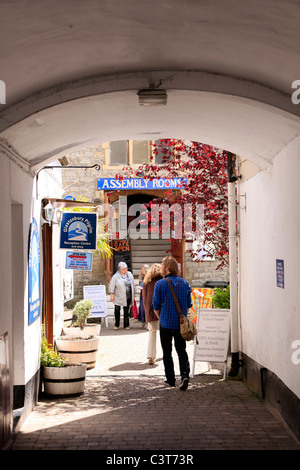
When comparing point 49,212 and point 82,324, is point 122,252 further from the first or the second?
point 49,212

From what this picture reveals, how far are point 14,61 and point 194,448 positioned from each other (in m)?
3.59

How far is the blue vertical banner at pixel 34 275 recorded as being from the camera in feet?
22.4

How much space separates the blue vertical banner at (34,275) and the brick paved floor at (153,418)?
1.13 m

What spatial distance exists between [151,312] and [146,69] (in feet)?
16.8

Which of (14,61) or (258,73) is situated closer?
(14,61)

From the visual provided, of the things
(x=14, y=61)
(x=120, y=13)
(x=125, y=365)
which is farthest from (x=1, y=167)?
(x=125, y=365)

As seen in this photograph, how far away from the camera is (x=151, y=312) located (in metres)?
9.50

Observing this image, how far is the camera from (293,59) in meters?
4.31

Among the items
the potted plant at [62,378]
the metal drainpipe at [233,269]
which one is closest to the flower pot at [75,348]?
the potted plant at [62,378]

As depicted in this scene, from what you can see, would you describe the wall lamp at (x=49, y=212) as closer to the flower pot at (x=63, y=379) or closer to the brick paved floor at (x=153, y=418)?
the flower pot at (x=63, y=379)

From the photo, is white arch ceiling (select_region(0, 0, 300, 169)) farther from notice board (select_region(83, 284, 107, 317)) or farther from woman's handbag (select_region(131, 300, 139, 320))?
notice board (select_region(83, 284, 107, 317))

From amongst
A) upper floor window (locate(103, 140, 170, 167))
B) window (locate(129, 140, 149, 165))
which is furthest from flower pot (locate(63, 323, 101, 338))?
window (locate(129, 140, 149, 165))

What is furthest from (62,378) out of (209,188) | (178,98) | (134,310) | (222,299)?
(134,310)
